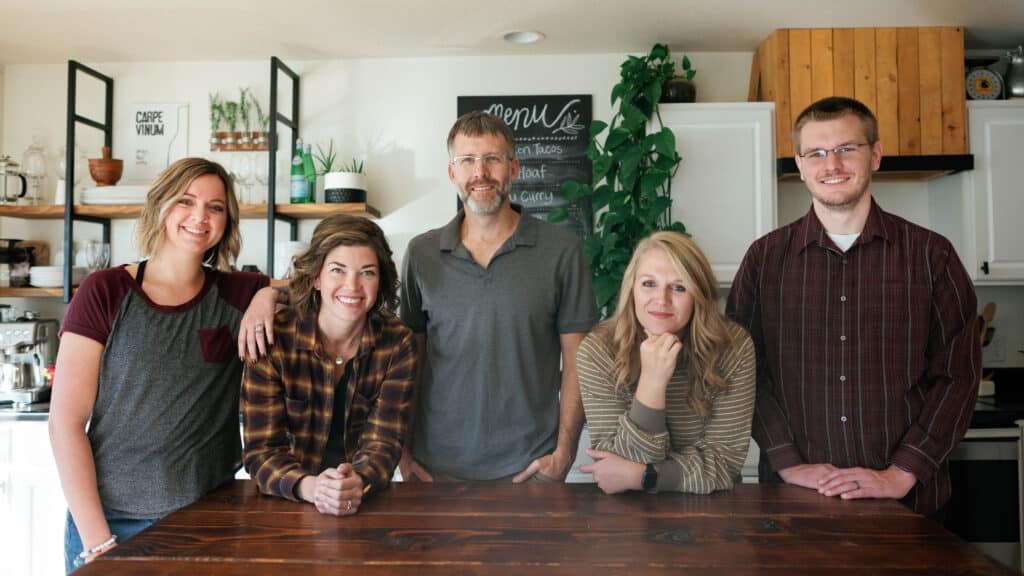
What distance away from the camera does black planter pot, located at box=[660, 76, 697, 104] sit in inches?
133

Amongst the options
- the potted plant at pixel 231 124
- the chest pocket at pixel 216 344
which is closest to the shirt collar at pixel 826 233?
the chest pocket at pixel 216 344

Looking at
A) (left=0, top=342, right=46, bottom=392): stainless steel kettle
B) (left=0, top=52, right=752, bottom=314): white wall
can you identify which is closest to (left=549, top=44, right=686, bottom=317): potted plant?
(left=0, top=52, right=752, bottom=314): white wall

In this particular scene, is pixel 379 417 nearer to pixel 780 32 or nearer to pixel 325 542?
pixel 325 542

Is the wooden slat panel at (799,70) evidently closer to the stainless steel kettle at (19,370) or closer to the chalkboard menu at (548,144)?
the chalkboard menu at (548,144)

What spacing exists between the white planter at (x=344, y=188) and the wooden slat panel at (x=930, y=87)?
8.26 ft

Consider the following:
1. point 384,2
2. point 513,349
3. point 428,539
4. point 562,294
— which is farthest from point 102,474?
point 384,2

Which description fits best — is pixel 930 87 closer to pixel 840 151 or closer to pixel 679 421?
pixel 840 151

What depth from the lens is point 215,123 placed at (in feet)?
11.9

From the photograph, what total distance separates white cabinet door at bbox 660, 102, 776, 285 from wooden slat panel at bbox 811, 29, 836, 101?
8.6 inches

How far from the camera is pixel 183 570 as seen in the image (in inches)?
43.4

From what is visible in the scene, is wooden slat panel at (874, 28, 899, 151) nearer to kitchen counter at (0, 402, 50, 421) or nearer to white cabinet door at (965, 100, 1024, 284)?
white cabinet door at (965, 100, 1024, 284)

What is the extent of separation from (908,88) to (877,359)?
2.11 m

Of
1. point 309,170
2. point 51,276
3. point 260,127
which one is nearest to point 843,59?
point 309,170

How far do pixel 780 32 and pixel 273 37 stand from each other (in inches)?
88.7
